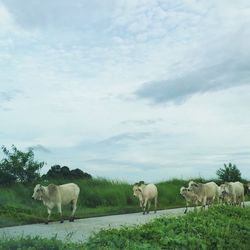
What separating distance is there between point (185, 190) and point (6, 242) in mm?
19831

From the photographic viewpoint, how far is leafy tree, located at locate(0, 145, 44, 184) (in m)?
29.5

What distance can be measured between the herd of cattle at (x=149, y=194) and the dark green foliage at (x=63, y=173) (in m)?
4.47

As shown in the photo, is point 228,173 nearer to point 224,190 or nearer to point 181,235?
point 224,190

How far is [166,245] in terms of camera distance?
975 centimetres

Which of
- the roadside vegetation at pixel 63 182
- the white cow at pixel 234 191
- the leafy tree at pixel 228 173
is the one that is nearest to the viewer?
the roadside vegetation at pixel 63 182

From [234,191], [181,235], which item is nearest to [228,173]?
[234,191]

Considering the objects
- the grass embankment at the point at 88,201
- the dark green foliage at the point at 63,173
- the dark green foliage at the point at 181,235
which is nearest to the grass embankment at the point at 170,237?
the dark green foliage at the point at 181,235

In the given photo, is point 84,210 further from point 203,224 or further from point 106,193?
point 203,224

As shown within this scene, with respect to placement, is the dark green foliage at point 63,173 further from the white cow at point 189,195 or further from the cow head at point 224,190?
the cow head at point 224,190

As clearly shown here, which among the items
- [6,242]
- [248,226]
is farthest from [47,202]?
[6,242]

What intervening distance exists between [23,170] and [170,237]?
20.8 m

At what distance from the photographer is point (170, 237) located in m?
10.1

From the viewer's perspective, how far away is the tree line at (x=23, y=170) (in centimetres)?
2948

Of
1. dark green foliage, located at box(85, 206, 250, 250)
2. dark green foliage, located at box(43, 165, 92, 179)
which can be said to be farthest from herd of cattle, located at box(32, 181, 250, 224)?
dark green foliage, located at box(85, 206, 250, 250)
